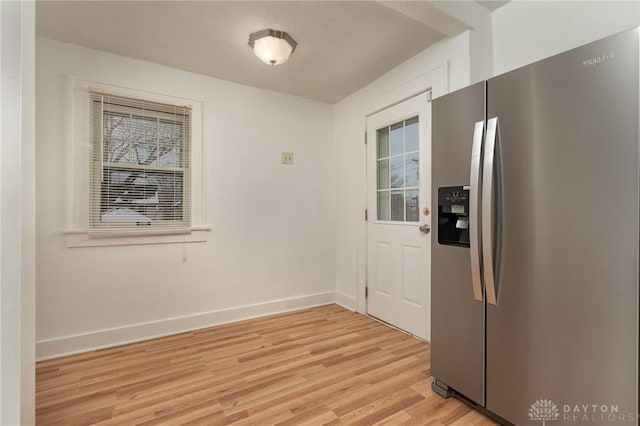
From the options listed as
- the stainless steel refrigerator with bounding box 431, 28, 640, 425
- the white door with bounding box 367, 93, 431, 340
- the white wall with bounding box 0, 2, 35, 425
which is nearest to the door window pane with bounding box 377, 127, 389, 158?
the white door with bounding box 367, 93, 431, 340

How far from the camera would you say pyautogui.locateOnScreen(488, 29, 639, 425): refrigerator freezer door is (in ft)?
3.62

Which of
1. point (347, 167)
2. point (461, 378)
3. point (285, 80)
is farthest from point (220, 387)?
point (285, 80)

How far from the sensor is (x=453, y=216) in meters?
1.75

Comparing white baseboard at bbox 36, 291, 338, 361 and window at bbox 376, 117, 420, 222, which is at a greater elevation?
window at bbox 376, 117, 420, 222

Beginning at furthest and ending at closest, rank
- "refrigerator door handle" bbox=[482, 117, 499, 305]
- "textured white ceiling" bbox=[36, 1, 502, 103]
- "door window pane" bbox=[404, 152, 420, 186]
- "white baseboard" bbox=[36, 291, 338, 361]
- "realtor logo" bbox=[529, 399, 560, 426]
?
"door window pane" bbox=[404, 152, 420, 186], "white baseboard" bbox=[36, 291, 338, 361], "textured white ceiling" bbox=[36, 1, 502, 103], "refrigerator door handle" bbox=[482, 117, 499, 305], "realtor logo" bbox=[529, 399, 560, 426]

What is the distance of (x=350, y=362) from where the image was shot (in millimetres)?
2182

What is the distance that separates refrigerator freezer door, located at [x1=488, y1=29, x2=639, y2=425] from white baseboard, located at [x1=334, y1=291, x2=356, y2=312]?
192 centimetres

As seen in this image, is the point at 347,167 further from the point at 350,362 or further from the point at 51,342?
the point at 51,342

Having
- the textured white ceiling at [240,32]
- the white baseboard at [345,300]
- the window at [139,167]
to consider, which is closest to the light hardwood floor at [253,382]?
the white baseboard at [345,300]

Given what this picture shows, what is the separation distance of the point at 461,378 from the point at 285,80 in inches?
113

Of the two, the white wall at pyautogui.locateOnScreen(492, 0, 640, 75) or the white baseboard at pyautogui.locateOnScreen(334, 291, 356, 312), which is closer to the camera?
the white wall at pyautogui.locateOnScreen(492, 0, 640, 75)

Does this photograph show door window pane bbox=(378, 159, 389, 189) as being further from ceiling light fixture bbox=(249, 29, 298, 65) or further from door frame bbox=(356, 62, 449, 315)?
ceiling light fixture bbox=(249, 29, 298, 65)

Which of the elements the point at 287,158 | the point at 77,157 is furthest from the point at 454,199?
the point at 77,157

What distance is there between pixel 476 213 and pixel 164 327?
8.83ft
